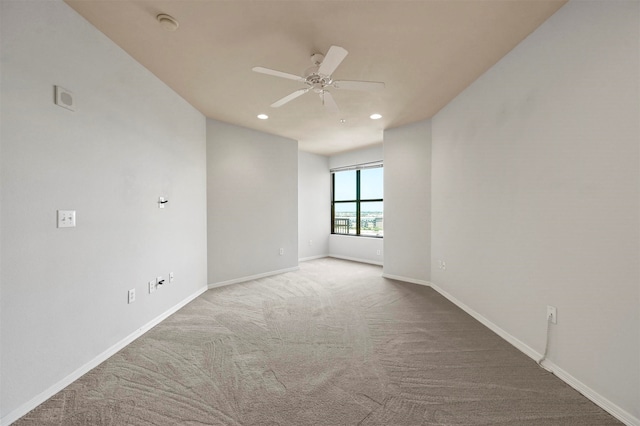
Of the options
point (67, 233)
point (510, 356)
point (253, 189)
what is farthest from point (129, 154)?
point (510, 356)

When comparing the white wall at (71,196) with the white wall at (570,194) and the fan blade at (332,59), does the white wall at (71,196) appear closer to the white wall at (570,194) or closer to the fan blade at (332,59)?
the fan blade at (332,59)

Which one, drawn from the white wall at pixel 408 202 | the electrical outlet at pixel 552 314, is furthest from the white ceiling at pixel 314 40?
the electrical outlet at pixel 552 314

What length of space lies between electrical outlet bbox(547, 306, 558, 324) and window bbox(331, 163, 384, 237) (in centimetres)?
409

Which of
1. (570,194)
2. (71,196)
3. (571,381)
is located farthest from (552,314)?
(71,196)

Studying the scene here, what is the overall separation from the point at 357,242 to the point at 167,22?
17.4 feet

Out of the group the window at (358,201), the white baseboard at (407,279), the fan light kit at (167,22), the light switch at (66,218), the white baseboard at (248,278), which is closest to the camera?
the light switch at (66,218)

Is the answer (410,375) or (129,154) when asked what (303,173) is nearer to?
(129,154)

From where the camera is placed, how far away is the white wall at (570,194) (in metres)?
1.48

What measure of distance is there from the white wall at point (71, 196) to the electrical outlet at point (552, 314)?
349 centimetres

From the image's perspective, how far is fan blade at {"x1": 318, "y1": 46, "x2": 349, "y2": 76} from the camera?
5.78ft

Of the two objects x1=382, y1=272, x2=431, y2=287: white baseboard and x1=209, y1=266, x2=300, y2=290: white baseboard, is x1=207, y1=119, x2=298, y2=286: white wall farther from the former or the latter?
x1=382, y1=272, x2=431, y2=287: white baseboard

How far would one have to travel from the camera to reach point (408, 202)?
4.40m

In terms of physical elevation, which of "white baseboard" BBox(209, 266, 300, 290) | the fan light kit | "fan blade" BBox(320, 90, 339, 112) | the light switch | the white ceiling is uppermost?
the white ceiling

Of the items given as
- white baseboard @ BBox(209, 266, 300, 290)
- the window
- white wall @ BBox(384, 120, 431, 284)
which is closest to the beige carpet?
white baseboard @ BBox(209, 266, 300, 290)
